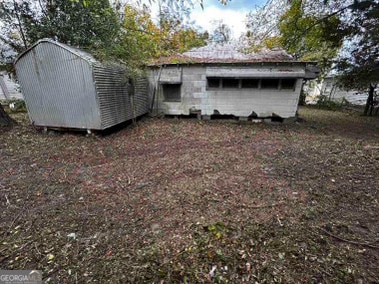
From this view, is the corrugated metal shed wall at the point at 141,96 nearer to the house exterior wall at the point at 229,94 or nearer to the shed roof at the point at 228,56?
the house exterior wall at the point at 229,94

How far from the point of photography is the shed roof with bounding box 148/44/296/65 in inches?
306

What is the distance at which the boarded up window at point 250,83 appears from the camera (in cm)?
787

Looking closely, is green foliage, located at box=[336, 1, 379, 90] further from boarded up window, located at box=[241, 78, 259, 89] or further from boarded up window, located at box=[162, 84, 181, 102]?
boarded up window, located at box=[162, 84, 181, 102]

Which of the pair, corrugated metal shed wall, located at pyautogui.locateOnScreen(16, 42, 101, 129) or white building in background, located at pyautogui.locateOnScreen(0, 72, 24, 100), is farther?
white building in background, located at pyautogui.locateOnScreen(0, 72, 24, 100)

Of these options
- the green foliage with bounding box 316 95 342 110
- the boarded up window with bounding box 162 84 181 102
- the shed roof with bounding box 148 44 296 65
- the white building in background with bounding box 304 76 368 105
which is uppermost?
the shed roof with bounding box 148 44 296 65

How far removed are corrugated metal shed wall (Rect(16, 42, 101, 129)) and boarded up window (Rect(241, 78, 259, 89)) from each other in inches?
219

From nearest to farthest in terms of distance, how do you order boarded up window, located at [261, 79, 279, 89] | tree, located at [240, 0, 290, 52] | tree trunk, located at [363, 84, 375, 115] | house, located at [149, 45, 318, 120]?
tree, located at [240, 0, 290, 52]
house, located at [149, 45, 318, 120]
boarded up window, located at [261, 79, 279, 89]
tree trunk, located at [363, 84, 375, 115]

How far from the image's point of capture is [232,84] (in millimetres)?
8086

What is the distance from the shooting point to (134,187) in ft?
11.0

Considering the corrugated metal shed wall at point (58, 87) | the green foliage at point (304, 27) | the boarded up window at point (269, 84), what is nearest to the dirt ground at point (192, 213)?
the corrugated metal shed wall at point (58, 87)

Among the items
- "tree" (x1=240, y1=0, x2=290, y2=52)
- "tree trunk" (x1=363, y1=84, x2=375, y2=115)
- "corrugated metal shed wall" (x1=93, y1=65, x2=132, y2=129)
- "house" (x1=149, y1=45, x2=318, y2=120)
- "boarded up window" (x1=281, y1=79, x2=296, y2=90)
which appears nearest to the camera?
"corrugated metal shed wall" (x1=93, y1=65, x2=132, y2=129)

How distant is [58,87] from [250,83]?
22.0 feet

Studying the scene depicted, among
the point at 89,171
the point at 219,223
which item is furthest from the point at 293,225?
the point at 89,171

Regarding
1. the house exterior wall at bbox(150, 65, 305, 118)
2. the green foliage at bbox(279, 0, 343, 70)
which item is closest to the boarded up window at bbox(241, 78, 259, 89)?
the house exterior wall at bbox(150, 65, 305, 118)
